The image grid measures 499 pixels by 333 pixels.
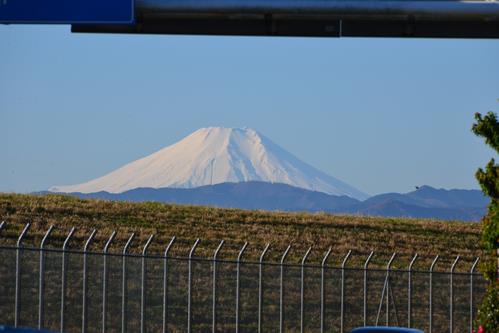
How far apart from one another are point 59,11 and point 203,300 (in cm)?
1229

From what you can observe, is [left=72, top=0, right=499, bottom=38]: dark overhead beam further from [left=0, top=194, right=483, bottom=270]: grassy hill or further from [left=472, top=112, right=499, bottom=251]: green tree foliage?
[left=0, top=194, right=483, bottom=270]: grassy hill

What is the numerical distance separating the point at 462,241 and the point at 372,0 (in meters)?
33.5

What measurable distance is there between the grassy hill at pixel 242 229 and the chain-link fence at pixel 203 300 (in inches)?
220

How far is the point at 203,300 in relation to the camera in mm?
30234

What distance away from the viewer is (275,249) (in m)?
44.6

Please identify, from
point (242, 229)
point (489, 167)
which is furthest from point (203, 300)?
point (242, 229)

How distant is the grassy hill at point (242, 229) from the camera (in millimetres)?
43625

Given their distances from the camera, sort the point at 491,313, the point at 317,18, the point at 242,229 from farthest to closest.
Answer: the point at 242,229, the point at 317,18, the point at 491,313

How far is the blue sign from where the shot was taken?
63.0ft

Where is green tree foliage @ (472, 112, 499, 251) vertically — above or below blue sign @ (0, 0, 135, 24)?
below

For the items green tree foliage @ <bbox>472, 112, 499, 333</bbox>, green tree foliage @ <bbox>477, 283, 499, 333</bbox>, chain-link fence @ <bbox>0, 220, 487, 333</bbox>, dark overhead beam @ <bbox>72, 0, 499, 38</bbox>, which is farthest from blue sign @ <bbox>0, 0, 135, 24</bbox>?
green tree foliage @ <bbox>477, 283, 499, 333</bbox>

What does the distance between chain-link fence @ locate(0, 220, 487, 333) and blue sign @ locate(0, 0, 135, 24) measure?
4.57 metres

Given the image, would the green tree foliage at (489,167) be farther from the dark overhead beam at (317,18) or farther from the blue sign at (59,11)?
the blue sign at (59,11)

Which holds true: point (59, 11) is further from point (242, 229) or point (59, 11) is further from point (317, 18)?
point (242, 229)
